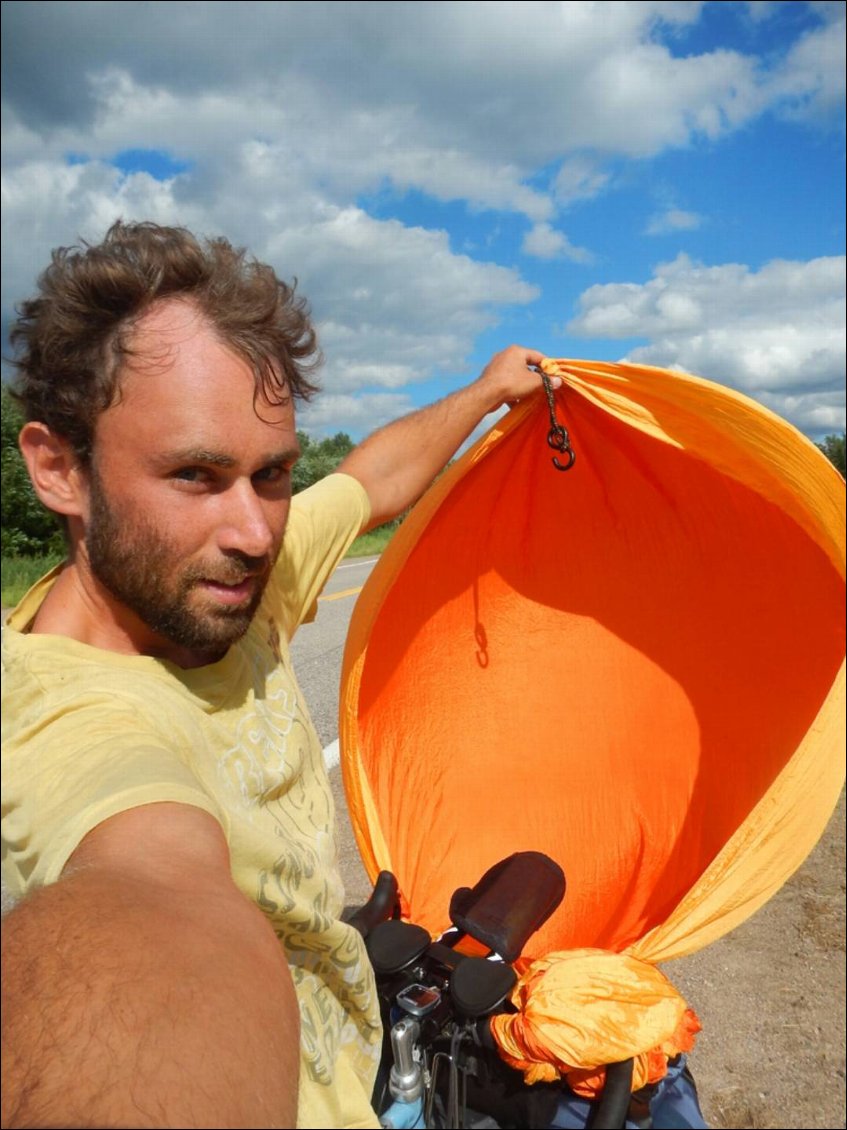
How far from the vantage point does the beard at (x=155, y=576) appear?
1.26 metres

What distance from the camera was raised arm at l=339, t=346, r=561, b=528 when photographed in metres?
2.63

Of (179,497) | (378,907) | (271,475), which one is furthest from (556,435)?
(179,497)

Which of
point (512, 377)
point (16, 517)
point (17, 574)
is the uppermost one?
point (512, 377)

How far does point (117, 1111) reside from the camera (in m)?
0.59

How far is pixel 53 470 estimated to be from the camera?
53.5 inches

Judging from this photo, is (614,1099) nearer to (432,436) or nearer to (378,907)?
(378,907)

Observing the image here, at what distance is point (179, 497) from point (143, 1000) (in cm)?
81

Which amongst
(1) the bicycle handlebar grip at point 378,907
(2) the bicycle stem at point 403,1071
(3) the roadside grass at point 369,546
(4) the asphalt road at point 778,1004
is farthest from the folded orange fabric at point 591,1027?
(3) the roadside grass at point 369,546

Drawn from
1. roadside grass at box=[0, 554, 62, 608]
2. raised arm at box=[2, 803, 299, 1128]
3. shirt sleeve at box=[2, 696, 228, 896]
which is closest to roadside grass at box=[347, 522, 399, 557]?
roadside grass at box=[0, 554, 62, 608]

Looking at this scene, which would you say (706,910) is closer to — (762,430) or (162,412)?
(762,430)

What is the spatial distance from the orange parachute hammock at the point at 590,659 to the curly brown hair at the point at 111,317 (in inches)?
54.6

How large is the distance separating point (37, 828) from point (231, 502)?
618 millimetres

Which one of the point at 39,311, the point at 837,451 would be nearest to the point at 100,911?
the point at 39,311

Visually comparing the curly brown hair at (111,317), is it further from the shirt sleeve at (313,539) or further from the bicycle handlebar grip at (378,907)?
the bicycle handlebar grip at (378,907)
